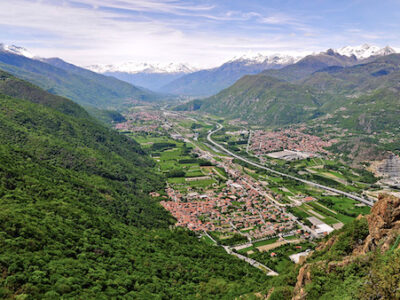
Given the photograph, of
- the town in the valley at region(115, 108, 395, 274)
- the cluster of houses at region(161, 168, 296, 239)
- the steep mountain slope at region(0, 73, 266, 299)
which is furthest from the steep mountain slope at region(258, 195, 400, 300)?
the cluster of houses at region(161, 168, 296, 239)

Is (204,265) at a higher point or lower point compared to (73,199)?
lower

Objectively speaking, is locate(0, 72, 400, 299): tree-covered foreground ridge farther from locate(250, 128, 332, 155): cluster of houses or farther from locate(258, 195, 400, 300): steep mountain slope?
locate(250, 128, 332, 155): cluster of houses

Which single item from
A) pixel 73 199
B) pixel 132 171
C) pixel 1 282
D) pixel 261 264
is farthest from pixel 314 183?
pixel 1 282

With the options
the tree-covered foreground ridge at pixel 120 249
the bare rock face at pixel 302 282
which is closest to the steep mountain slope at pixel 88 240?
the tree-covered foreground ridge at pixel 120 249

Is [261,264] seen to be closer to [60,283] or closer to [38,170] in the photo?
[60,283]

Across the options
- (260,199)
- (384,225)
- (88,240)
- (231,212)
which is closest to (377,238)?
(384,225)
